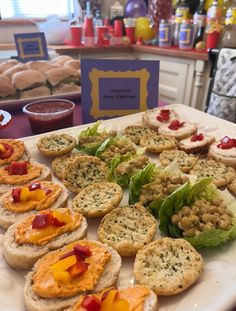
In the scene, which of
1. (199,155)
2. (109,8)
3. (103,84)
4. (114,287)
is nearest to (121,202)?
(114,287)

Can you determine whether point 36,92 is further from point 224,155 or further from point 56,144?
point 224,155

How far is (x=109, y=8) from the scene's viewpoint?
20.3ft

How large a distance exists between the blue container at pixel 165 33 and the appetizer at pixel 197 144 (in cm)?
330

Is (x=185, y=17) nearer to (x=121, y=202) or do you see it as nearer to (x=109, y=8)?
(x=109, y=8)

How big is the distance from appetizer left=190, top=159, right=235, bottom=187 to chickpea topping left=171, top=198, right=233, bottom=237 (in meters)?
0.33

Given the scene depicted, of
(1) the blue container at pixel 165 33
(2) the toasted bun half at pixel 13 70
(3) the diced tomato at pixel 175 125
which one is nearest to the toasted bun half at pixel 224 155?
(3) the diced tomato at pixel 175 125

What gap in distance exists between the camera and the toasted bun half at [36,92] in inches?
108

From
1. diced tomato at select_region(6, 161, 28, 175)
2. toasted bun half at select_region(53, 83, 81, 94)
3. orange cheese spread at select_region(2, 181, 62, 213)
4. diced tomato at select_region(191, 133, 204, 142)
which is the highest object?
toasted bun half at select_region(53, 83, 81, 94)

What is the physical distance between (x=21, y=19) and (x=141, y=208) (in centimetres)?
525

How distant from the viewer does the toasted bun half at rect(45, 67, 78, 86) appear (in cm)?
285

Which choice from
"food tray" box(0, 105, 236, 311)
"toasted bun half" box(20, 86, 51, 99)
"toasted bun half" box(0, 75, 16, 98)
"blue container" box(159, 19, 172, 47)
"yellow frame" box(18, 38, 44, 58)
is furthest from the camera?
"blue container" box(159, 19, 172, 47)

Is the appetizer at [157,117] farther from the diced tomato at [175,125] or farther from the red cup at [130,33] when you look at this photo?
the red cup at [130,33]

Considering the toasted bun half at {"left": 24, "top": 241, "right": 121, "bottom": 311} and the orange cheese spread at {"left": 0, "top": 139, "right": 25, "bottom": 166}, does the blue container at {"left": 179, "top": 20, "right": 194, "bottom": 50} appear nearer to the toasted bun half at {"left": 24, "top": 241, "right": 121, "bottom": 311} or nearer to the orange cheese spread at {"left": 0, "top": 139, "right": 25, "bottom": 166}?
the orange cheese spread at {"left": 0, "top": 139, "right": 25, "bottom": 166}

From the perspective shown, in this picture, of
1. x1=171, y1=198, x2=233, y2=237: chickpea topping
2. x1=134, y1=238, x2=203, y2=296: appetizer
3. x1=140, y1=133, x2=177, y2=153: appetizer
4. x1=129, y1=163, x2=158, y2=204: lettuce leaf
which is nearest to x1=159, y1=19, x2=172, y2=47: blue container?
x1=140, y1=133, x2=177, y2=153: appetizer
